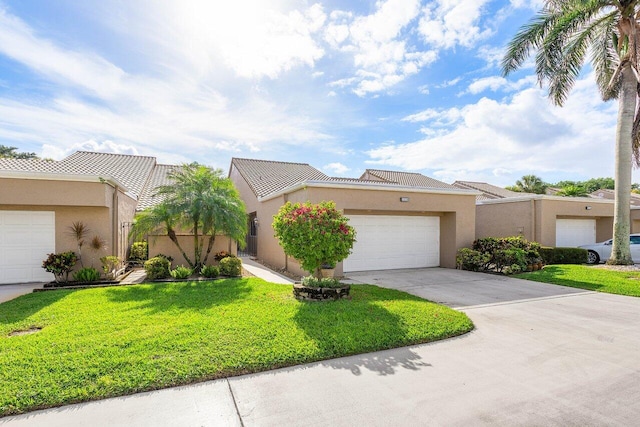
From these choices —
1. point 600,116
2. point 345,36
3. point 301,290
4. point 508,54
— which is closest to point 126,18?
point 345,36

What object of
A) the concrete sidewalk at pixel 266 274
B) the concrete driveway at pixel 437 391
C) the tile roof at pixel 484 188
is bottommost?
the concrete sidewalk at pixel 266 274

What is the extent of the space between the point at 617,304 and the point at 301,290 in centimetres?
784

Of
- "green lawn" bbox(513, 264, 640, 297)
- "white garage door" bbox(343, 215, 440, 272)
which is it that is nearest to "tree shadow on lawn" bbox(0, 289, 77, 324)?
"white garage door" bbox(343, 215, 440, 272)

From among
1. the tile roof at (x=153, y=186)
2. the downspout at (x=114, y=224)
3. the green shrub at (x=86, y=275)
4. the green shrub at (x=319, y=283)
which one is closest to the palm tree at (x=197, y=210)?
Result: the downspout at (x=114, y=224)

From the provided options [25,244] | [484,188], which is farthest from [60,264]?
[484,188]

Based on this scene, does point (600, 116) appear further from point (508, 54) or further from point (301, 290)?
point (301, 290)

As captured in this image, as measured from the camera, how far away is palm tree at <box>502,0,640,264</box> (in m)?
12.0

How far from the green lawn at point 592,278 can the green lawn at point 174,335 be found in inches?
240

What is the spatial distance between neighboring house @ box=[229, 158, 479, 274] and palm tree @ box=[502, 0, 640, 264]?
5739 millimetres

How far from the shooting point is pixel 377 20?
10.1 m

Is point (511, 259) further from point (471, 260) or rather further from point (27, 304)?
point (27, 304)

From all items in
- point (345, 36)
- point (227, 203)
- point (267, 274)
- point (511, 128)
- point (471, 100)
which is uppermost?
point (345, 36)

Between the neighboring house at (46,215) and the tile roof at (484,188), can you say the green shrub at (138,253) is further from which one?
the tile roof at (484,188)

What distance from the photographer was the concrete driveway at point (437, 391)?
3.12 metres
